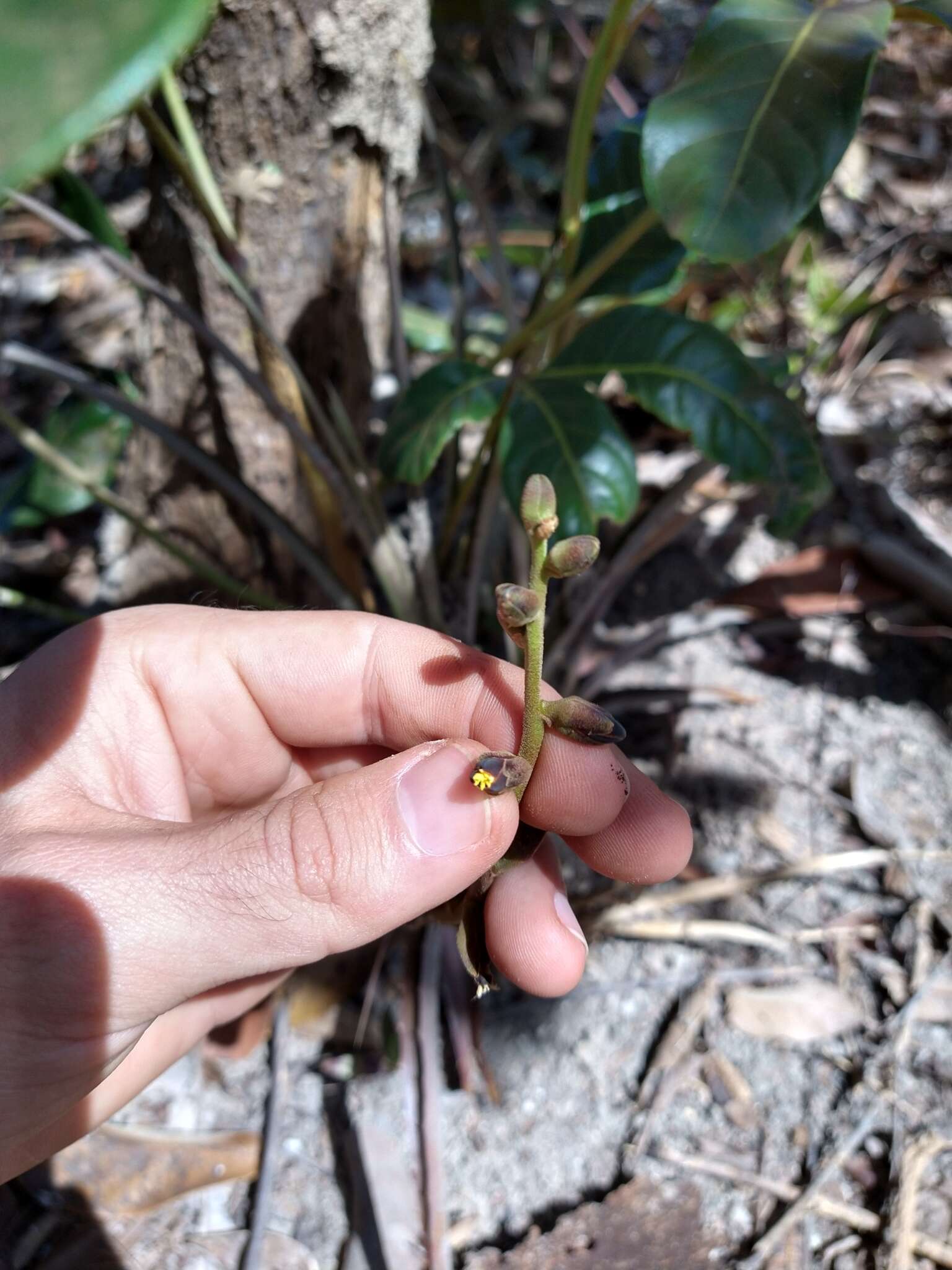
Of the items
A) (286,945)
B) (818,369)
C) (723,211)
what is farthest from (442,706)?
(818,369)

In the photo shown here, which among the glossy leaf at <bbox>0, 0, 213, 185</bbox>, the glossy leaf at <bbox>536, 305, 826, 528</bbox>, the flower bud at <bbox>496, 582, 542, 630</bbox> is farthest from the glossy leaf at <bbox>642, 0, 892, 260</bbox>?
the glossy leaf at <bbox>0, 0, 213, 185</bbox>

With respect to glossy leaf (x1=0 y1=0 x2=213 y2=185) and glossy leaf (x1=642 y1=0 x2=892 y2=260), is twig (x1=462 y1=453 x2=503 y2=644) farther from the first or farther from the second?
glossy leaf (x1=0 y1=0 x2=213 y2=185)

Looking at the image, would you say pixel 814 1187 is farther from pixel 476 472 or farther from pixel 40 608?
pixel 40 608

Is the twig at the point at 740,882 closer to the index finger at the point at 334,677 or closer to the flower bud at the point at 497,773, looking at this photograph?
the index finger at the point at 334,677

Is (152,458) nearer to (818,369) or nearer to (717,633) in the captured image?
(717,633)

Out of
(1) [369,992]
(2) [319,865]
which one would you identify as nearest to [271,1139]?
(1) [369,992]

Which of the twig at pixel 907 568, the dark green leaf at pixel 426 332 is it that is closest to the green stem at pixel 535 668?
the twig at pixel 907 568
